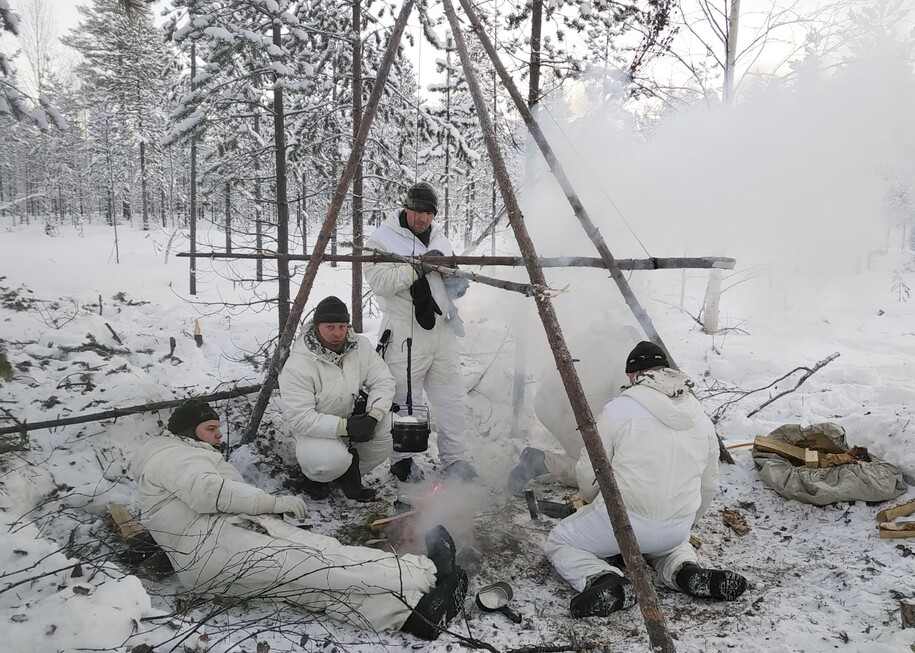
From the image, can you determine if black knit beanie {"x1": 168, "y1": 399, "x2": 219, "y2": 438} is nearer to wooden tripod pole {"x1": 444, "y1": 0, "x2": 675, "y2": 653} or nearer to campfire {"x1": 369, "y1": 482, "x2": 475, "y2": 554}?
campfire {"x1": 369, "y1": 482, "x2": 475, "y2": 554}

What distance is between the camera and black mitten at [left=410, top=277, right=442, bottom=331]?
4969mm

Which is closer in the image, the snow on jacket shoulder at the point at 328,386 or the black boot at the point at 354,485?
the snow on jacket shoulder at the point at 328,386

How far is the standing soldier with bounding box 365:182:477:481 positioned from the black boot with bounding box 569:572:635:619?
206 centimetres

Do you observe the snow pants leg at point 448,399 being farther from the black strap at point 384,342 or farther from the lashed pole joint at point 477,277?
the lashed pole joint at point 477,277

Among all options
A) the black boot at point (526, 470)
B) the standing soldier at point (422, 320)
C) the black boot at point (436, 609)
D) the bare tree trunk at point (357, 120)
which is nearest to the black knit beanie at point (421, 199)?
the standing soldier at point (422, 320)

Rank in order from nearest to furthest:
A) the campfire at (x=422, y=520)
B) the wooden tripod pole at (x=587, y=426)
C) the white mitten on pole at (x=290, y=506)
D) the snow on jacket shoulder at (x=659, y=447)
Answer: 1. the wooden tripod pole at (x=587, y=426)
2. the snow on jacket shoulder at (x=659, y=447)
3. the white mitten on pole at (x=290, y=506)
4. the campfire at (x=422, y=520)

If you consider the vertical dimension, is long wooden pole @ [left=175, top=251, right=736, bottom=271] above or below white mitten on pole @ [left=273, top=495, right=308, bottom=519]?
above

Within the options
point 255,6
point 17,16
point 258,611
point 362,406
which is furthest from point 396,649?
point 255,6

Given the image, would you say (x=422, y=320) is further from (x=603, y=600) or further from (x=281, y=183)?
(x=281, y=183)

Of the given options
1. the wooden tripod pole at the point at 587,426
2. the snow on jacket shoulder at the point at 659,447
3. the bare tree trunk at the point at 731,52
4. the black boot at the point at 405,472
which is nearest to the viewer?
the wooden tripod pole at the point at 587,426

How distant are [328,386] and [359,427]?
0.49 metres

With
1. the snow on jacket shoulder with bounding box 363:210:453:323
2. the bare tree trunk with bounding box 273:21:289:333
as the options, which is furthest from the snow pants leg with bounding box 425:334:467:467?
the bare tree trunk with bounding box 273:21:289:333

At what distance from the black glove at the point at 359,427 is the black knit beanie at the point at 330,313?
35.6 inches

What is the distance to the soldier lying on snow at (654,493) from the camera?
3289mm
